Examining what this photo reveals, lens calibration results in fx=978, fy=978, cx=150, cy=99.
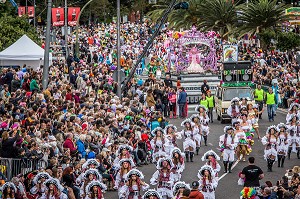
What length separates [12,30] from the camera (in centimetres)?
5544

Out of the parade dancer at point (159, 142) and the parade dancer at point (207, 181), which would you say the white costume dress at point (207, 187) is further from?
the parade dancer at point (159, 142)

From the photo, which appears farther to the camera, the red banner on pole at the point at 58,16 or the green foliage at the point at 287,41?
the green foliage at the point at 287,41

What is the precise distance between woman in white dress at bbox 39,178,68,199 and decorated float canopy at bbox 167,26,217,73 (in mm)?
32489

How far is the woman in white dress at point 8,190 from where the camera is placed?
21359 millimetres

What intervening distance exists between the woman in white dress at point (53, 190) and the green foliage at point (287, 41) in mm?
41849

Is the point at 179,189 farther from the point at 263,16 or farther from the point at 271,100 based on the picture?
the point at 263,16

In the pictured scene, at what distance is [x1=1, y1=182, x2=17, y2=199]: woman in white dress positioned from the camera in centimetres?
2136

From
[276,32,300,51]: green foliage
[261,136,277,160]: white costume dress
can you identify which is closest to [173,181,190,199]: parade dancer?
[261,136,277,160]: white costume dress

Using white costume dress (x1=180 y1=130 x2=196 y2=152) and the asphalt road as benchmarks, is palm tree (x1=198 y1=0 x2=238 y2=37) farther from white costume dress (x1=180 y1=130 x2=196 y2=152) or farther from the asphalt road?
white costume dress (x1=180 y1=130 x2=196 y2=152)

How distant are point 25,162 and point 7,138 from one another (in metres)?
0.76

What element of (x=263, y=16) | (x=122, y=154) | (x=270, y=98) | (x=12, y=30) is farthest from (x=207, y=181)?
(x=263, y=16)

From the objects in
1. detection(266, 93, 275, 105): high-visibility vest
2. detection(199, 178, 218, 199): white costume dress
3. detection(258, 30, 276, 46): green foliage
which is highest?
detection(258, 30, 276, 46): green foliage

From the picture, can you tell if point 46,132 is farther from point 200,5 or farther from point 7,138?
point 200,5

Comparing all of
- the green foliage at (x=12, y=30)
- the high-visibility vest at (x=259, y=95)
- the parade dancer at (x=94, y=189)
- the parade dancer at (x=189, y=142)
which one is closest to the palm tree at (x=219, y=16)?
the green foliage at (x=12, y=30)
